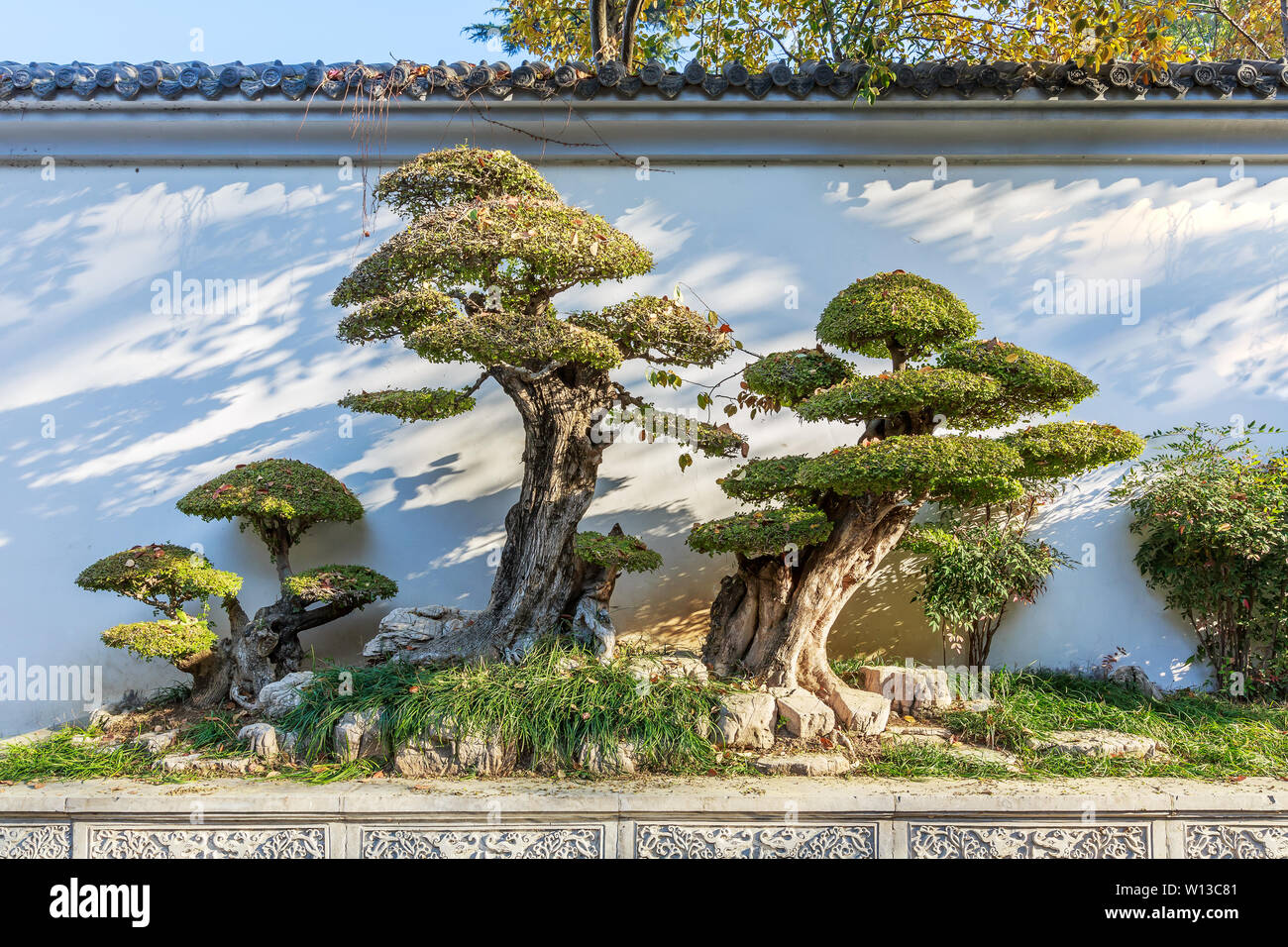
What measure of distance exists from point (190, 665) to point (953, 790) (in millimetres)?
4180

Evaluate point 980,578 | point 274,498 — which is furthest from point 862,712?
point 274,498

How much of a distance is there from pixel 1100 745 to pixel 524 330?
139 inches

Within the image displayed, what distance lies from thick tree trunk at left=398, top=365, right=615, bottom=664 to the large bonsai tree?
71cm

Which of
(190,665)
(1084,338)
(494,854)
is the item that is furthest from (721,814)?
(1084,338)

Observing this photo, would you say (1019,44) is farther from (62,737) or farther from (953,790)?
(62,737)

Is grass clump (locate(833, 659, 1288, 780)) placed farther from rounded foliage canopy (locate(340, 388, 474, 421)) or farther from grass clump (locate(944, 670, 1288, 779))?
rounded foliage canopy (locate(340, 388, 474, 421))

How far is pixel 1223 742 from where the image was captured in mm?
3986

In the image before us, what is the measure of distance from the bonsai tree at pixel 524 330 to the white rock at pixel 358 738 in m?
0.55

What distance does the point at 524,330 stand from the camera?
3.73 m

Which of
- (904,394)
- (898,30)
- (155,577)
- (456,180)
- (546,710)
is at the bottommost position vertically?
(546,710)

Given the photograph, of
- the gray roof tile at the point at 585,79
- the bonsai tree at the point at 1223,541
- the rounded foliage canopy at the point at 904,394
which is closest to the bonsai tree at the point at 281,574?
the gray roof tile at the point at 585,79

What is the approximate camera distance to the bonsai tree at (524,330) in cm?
373

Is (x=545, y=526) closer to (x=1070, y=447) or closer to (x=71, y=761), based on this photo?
(x=71, y=761)

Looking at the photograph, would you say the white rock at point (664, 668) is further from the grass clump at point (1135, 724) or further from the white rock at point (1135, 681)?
the white rock at point (1135, 681)
